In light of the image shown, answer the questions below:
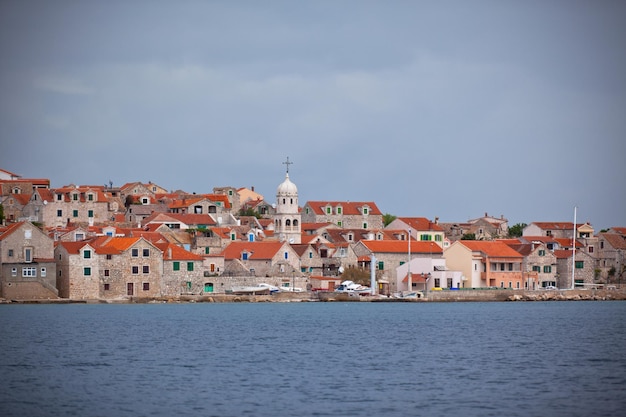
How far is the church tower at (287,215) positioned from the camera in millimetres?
97812

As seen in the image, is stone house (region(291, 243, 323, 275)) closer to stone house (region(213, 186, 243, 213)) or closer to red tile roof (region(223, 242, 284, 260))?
red tile roof (region(223, 242, 284, 260))

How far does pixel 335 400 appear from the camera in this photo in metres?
33.9

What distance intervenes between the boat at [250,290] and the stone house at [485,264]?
53.2 ft

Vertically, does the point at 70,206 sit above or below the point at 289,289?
above

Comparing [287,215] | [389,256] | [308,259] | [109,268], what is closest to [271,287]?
[308,259]

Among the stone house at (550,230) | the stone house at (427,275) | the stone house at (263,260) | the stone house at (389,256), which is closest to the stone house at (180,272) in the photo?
the stone house at (263,260)

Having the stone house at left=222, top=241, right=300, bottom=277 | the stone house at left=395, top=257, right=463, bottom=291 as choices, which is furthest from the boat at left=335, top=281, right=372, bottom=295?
the stone house at left=222, top=241, right=300, bottom=277

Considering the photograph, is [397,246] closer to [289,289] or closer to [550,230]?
[289,289]

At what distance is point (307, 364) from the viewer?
43.1m

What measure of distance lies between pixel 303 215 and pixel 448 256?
24.9 metres

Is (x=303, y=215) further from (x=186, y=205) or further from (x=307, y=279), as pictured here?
(x=307, y=279)

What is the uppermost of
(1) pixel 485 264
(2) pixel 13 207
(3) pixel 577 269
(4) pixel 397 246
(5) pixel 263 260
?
(2) pixel 13 207

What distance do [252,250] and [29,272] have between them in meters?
18.7

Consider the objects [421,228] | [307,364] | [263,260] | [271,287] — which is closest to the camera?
[307,364]
